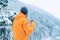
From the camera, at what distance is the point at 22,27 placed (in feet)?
19.7

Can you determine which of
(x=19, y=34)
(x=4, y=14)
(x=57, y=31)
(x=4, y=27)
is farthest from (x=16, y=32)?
(x=57, y=31)

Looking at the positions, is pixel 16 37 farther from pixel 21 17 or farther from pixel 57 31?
pixel 57 31

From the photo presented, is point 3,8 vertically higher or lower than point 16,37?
lower

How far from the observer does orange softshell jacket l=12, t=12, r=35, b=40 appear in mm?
5945

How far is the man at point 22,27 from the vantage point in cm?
595

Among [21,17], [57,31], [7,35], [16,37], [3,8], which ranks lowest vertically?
[57,31]

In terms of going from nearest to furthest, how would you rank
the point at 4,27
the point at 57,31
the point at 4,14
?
1. the point at 4,27
2. the point at 4,14
3. the point at 57,31

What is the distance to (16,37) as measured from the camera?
6145 millimetres

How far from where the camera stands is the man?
5949mm

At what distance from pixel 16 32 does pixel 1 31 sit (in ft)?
19.4

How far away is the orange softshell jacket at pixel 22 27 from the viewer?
5.95 meters

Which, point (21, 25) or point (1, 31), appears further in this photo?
point (1, 31)

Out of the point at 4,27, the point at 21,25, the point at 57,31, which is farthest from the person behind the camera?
the point at 57,31

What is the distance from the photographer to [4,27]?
11898 mm
